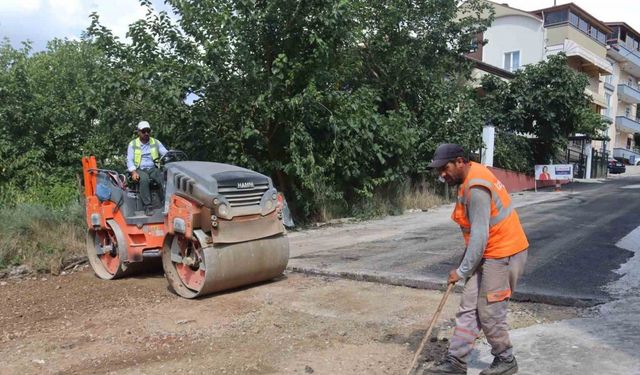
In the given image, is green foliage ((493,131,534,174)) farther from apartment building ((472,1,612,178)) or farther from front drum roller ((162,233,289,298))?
front drum roller ((162,233,289,298))

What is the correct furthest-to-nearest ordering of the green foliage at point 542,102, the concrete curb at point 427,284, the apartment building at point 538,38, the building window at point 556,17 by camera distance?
the building window at point 556,17, the apartment building at point 538,38, the green foliage at point 542,102, the concrete curb at point 427,284

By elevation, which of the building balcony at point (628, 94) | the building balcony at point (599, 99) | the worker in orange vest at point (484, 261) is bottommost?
the worker in orange vest at point (484, 261)

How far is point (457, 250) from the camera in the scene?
30.0ft

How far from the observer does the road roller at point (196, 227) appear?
246 inches

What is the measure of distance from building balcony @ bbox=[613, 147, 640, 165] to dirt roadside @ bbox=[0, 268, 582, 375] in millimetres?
48841

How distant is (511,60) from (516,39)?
139 centimetres

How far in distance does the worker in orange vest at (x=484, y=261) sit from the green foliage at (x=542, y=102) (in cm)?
1993

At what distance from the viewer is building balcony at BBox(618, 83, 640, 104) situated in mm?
48750

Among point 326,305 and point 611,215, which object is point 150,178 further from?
point 611,215

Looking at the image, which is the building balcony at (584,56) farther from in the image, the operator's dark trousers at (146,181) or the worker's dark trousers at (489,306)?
the worker's dark trousers at (489,306)

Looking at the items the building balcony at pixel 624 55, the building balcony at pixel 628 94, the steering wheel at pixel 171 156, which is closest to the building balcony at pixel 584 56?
the building balcony at pixel 624 55

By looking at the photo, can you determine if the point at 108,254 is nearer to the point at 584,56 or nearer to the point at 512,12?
the point at 512,12

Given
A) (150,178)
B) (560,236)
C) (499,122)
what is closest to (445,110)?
(499,122)

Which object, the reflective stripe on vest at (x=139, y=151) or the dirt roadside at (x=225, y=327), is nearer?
the dirt roadside at (x=225, y=327)
